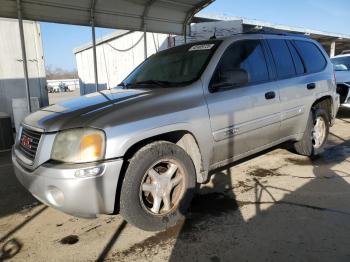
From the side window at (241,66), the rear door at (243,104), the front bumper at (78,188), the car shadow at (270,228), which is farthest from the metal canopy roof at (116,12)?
the car shadow at (270,228)

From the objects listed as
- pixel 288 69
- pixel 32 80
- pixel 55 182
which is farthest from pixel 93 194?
pixel 32 80

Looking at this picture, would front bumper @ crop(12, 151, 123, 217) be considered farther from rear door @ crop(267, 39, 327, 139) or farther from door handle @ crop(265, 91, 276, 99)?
rear door @ crop(267, 39, 327, 139)

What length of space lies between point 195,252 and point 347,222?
1508 millimetres

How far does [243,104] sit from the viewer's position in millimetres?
3850

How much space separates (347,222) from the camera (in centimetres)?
321

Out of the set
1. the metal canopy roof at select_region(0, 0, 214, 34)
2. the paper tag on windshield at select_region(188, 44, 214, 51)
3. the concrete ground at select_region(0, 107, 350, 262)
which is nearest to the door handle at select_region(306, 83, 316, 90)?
the concrete ground at select_region(0, 107, 350, 262)

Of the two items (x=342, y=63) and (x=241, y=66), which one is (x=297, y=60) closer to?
(x=241, y=66)

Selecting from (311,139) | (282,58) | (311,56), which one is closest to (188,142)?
(282,58)

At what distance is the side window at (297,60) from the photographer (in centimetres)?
485

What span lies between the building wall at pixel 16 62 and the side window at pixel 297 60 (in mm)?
Answer: 8766

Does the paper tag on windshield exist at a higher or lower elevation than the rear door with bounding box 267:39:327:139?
higher

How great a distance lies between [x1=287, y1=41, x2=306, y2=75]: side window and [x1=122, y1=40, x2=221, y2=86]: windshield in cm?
143

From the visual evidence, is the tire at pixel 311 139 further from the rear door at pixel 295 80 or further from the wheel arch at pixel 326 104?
the rear door at pixel 295 80

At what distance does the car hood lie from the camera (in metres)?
2.97
